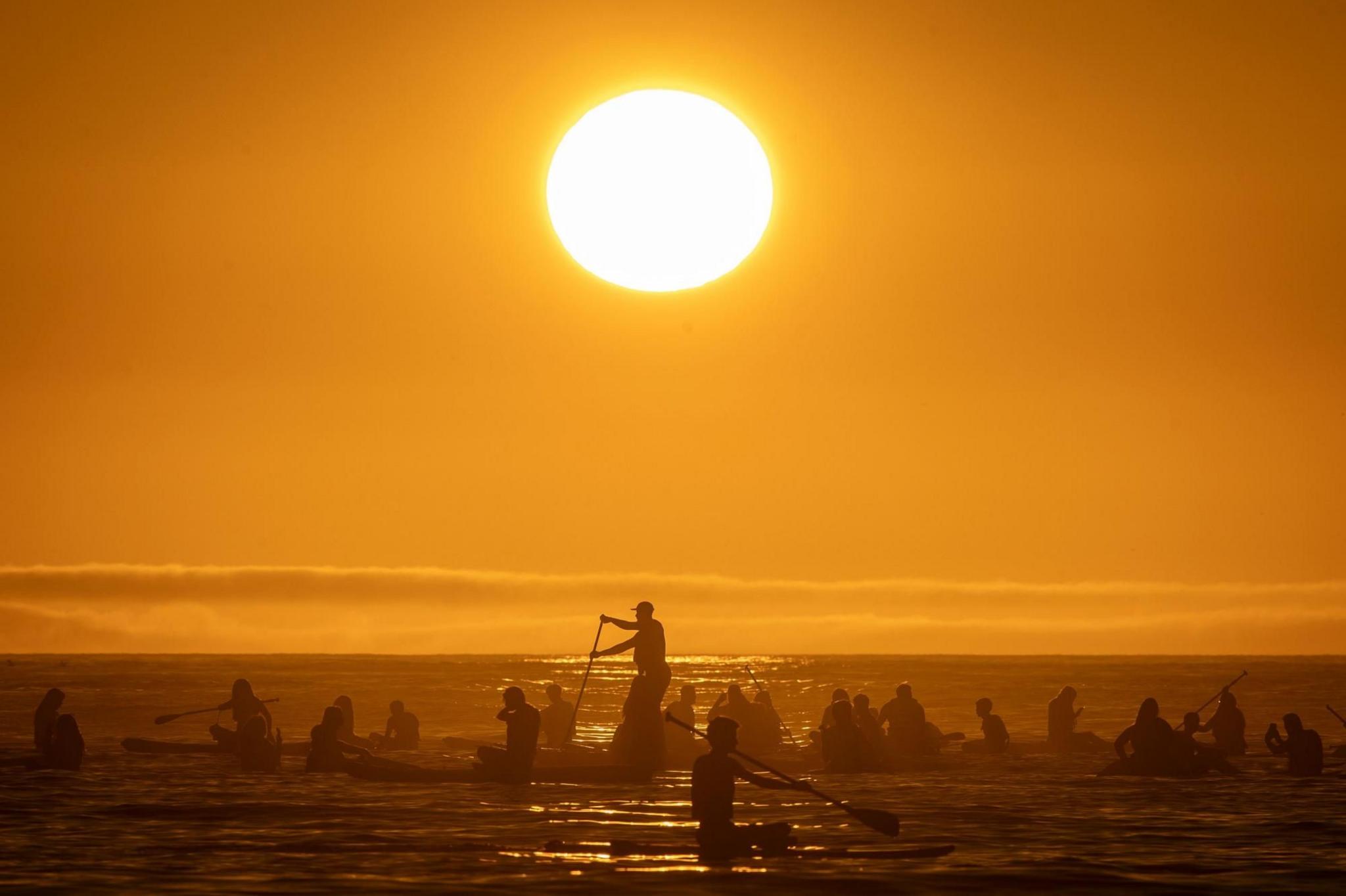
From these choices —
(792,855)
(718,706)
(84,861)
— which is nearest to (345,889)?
(84,861)

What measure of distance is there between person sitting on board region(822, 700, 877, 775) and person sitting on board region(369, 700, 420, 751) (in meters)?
11.5

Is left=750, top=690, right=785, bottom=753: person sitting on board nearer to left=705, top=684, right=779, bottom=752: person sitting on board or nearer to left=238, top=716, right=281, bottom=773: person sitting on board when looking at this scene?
left=705, top=684, right=779, bottom=752: person sitting on board

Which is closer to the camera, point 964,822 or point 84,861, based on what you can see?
point 84,861

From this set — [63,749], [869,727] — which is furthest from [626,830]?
[63,749]

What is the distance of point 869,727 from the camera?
3378cm

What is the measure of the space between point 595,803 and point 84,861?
9.06 metres

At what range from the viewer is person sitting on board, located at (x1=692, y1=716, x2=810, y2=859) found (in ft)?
63.7

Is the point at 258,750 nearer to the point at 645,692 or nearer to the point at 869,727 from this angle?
the point at 645,692

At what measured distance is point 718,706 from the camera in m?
36.2

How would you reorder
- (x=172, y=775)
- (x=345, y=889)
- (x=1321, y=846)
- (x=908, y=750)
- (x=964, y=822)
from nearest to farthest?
(x=345, y=889) < (x=1321, y=846) < (x=964, y=822) < (x=172, y=775) < (x=908, y=750)

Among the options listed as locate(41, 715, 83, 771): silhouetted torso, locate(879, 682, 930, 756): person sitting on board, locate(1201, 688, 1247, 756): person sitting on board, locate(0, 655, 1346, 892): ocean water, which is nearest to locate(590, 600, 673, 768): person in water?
locate(0, 655, 1346, 892): ocean water

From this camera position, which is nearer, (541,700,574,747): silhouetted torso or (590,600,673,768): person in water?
(590,600,673,768): person in water

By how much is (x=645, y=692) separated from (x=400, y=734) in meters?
11.9

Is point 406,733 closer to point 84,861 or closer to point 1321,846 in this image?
point 84,861
